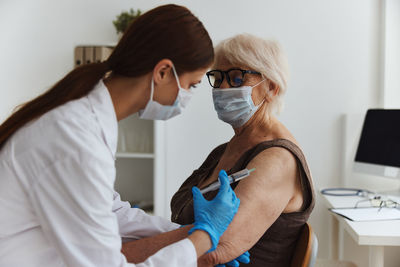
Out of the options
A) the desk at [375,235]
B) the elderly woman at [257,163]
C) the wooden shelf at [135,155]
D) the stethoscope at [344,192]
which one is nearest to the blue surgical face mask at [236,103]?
the elderly woman at [257,163]

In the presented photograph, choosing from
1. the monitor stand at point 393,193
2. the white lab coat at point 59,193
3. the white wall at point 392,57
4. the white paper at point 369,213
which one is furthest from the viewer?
the white wall at point 392,57

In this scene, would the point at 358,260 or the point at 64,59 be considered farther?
the point at 64,59

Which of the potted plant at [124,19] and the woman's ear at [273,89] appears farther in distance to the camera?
the potted plant at [124,19]

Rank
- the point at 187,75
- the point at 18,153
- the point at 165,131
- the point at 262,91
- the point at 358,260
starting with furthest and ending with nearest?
1. the point at 165,131
2. the point at 358,260
3. the point at 262,91
4. the point at 187,75
5. the point at 18,153

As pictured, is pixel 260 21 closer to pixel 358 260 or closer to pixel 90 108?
pixel 358 260

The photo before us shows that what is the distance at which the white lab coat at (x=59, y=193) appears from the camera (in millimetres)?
817

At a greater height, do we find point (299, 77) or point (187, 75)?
point (299, 77)

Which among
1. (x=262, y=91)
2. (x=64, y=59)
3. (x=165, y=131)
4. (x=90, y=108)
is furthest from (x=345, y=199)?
(x=64, y=59)

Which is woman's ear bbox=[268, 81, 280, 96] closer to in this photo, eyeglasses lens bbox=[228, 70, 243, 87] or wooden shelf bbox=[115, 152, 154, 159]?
eyeglasses lens bbox=[228, 70, 243, 87]

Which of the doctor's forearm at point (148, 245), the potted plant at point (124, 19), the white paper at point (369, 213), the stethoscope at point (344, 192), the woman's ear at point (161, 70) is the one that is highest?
the potted plant at point (124, 19)

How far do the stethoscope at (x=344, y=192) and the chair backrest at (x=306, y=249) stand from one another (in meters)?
1.24

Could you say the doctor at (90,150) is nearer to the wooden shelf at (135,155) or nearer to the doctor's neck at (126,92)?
the doctor's neck at (126,92)

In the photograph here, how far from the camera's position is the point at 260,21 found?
2.90 m

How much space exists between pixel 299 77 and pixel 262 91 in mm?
1342
